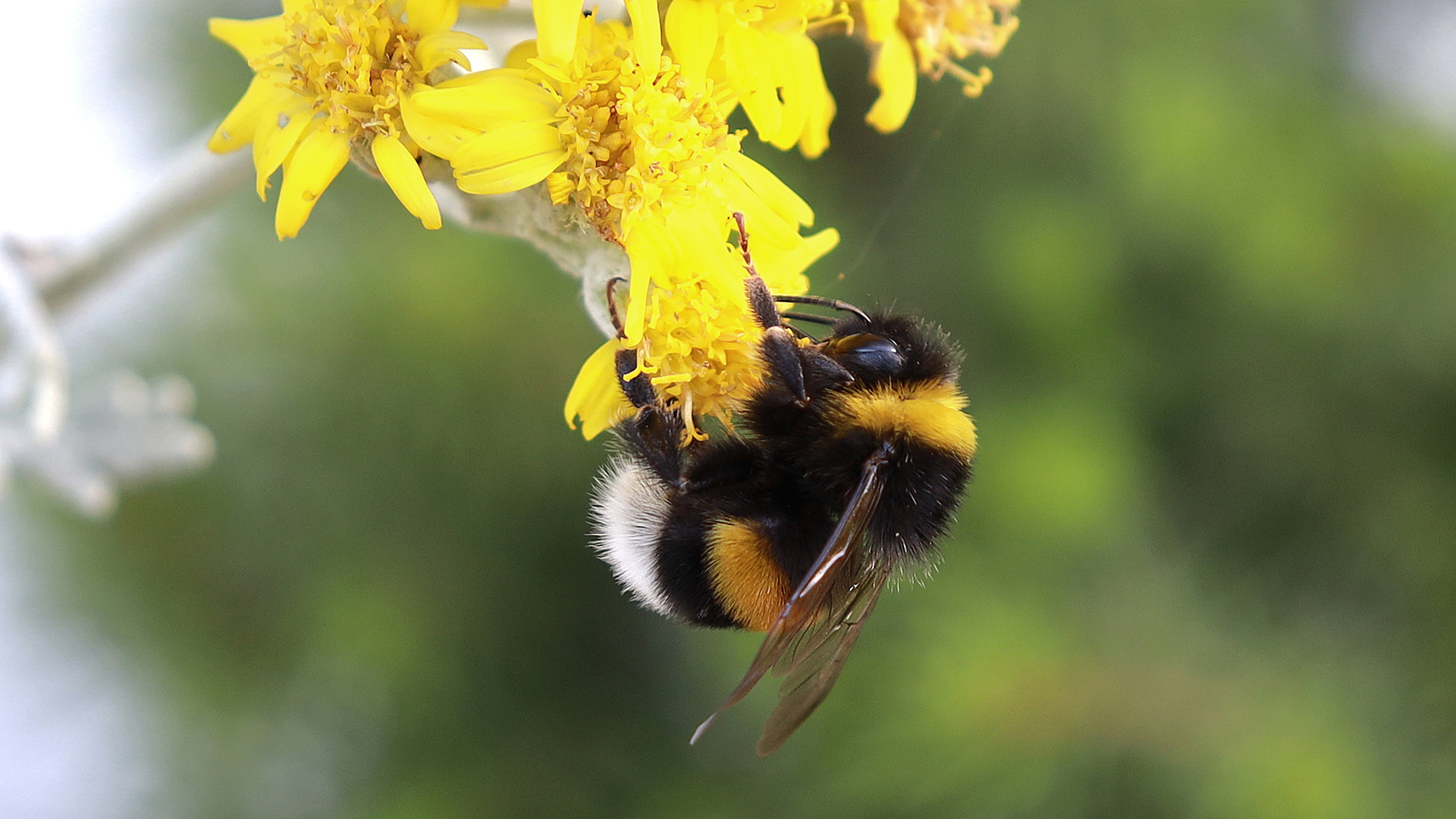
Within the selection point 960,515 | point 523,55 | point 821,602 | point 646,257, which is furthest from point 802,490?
point 960,515

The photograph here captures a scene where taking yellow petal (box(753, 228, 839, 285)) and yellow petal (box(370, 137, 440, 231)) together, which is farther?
yellow petal (box(753, 228, 839, 285))

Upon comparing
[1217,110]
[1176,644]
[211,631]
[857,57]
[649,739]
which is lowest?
[211,631]

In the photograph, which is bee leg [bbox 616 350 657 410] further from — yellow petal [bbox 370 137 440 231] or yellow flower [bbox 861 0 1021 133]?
yellow flower [bbox 861 0 1021 133]

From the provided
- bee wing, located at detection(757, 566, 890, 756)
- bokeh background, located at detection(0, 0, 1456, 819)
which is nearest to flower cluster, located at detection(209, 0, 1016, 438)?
bee wing, located at detection(757, 566, 890, 756)

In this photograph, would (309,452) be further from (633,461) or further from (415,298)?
(633,461)

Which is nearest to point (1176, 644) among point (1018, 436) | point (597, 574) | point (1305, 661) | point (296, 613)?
point (1305, 661)

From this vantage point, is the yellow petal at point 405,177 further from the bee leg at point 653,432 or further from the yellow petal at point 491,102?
the bee leg at point 653,432
